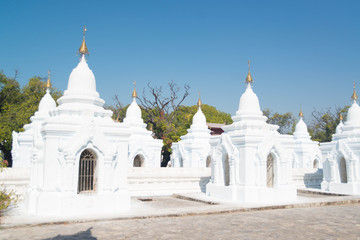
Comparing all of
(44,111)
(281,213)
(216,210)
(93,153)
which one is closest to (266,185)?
(281,213)

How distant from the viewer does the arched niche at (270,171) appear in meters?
16.2

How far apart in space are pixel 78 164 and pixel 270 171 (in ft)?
29.1

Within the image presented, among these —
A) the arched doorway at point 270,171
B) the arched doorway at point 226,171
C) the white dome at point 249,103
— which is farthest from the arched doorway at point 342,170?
the arched doorway at point 226,171

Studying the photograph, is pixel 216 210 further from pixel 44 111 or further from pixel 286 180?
pixel 44 111

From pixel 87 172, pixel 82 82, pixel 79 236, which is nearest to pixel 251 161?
pixel 87 172

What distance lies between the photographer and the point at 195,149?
24656 mm

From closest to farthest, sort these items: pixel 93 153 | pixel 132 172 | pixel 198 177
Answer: pixel 93 153 → pixel 132 172 → pixel 198 177

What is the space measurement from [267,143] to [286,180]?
6.71 ft

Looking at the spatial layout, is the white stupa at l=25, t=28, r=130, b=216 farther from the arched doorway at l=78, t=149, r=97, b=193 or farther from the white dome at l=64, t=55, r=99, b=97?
the white dome at l=64, t=55, r=99, b=97

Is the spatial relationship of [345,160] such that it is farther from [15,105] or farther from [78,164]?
[15,105]

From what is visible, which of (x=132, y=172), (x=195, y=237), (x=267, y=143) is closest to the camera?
(x=195, y=237)

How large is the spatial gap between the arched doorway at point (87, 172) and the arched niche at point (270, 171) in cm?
812

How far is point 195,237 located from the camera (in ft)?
28.5

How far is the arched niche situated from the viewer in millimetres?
16219
